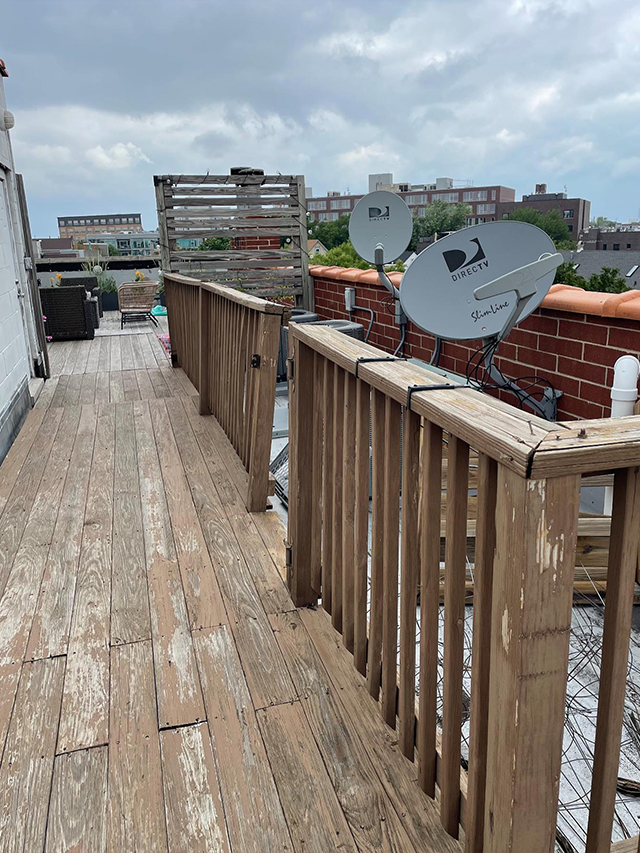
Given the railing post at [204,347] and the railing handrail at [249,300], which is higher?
the railing handrail at [249,300]

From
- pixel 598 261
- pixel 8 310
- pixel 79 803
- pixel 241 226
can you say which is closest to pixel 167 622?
pixel 79 803

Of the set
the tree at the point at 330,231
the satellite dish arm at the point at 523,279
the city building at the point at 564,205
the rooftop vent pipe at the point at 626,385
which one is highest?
the city building at the point at 564,205

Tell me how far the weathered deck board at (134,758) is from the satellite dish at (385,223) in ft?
13.7

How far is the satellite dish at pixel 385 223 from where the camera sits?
17.7ft

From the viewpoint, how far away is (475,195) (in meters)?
75.2

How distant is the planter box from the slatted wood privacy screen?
28.4 feet

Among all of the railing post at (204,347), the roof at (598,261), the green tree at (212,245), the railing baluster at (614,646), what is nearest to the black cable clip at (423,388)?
the railing baluster at (614,646)

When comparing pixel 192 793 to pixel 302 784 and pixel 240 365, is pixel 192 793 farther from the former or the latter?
pixel 240 365

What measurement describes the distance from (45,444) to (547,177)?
7072cm

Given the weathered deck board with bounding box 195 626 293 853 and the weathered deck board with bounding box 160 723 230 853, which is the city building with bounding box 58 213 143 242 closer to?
the weathered deck board with bounding box 195 626 293 853

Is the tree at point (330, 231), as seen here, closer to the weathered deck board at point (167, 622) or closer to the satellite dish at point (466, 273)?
the satellite dish at point (466, 273)

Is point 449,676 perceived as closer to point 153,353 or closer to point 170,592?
point 170,592

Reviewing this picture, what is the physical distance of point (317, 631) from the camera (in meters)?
2.10

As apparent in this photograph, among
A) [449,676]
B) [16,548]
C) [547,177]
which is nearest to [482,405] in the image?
[449,676]
